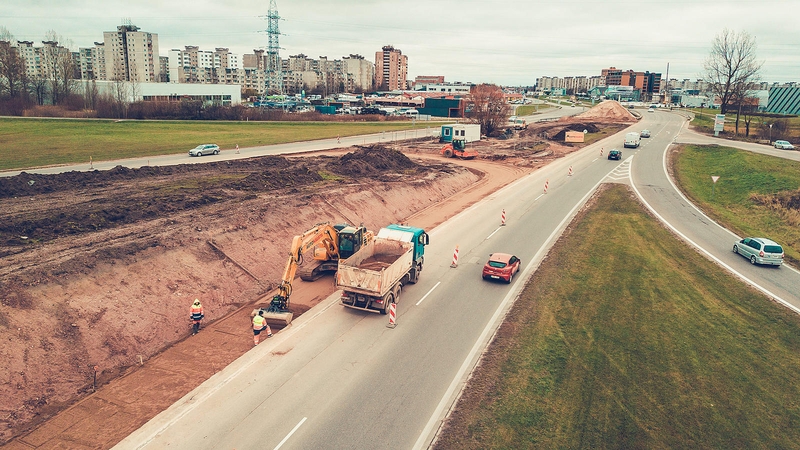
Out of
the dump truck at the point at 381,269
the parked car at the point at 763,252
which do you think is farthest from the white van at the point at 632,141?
the dump truck at the point at 381,269

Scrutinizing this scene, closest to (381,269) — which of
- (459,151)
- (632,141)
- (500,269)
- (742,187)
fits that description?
(500,269)

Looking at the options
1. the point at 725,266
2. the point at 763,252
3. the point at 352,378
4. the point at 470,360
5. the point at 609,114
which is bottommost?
the point at 352,378

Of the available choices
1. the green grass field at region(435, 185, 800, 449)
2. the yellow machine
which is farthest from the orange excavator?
the yellow machine

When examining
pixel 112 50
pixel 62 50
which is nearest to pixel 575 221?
pixel 62 50

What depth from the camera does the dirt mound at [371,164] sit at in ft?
156

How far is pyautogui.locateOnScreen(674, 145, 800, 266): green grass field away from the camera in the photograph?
37.3m

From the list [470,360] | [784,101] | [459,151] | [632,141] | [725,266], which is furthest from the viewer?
[784,101]

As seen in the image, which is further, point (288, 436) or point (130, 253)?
point (130, 253)

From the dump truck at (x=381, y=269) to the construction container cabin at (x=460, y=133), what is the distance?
167 feet

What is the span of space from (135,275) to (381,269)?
1067 centimetres

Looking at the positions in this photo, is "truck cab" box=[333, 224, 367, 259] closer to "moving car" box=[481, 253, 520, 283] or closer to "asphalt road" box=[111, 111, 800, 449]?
"asphalt road" box=[111, 111, 800, 449]

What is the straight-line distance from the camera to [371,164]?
1970 inches

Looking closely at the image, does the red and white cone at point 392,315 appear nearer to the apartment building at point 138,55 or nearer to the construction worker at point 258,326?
the construction worker at point 258,326

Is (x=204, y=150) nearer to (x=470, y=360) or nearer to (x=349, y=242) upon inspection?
(x=349, y=242)
